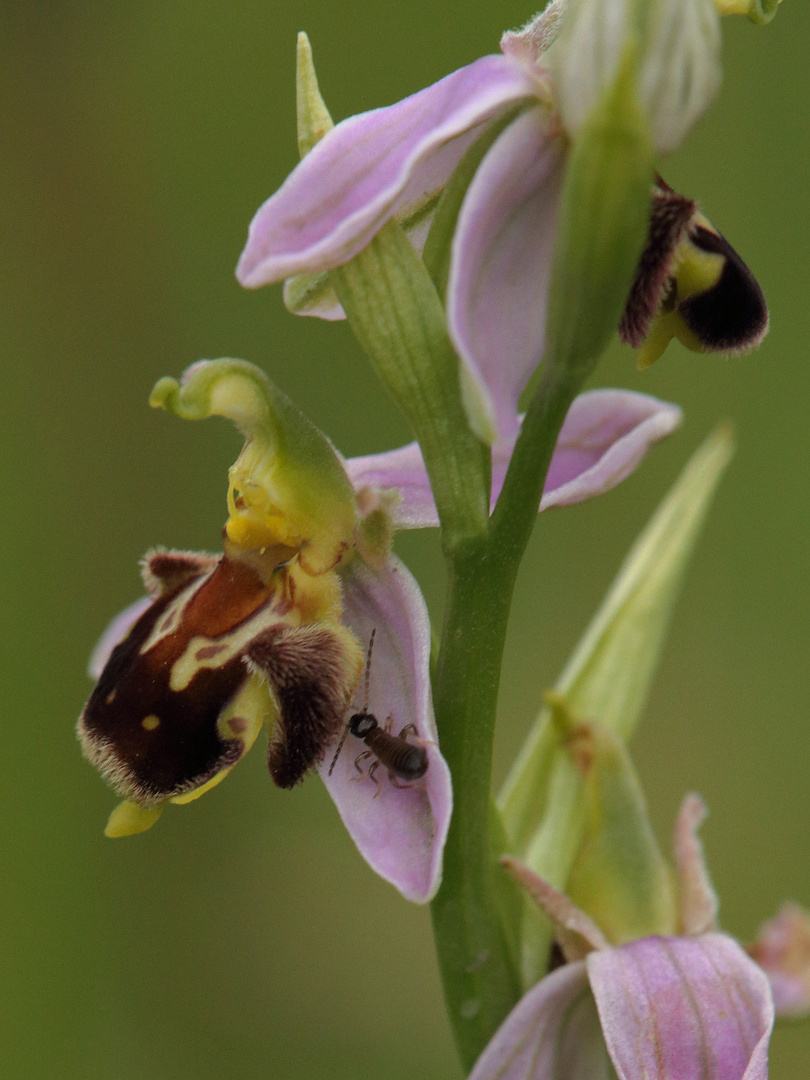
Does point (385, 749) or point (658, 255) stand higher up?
point (658, 255)

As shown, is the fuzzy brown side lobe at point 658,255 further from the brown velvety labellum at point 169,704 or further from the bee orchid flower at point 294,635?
the brown velvety labellum at point 169,704

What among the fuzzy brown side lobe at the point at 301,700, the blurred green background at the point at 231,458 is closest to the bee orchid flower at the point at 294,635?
the fuzzy brown side lobe at the point at 301,700

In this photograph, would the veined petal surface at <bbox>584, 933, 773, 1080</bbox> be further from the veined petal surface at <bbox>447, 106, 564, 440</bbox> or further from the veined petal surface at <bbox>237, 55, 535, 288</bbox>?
the veined petal surface at <bbox>237, 55, 535, 288</bbox>

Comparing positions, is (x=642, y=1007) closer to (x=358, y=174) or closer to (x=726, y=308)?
(x=726, y=308)

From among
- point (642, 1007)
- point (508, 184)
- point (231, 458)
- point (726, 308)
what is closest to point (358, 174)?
point (508, 184)

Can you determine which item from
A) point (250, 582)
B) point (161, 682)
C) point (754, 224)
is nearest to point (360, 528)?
point (250, 582)

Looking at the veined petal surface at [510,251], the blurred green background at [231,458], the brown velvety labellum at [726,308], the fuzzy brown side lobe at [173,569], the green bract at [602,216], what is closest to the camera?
the green bract at [602,216]

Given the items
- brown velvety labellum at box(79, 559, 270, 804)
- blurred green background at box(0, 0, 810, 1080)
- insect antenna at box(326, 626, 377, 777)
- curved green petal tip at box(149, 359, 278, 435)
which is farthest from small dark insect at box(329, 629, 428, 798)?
blurred green background at box(0, 0, 810, 1080)
